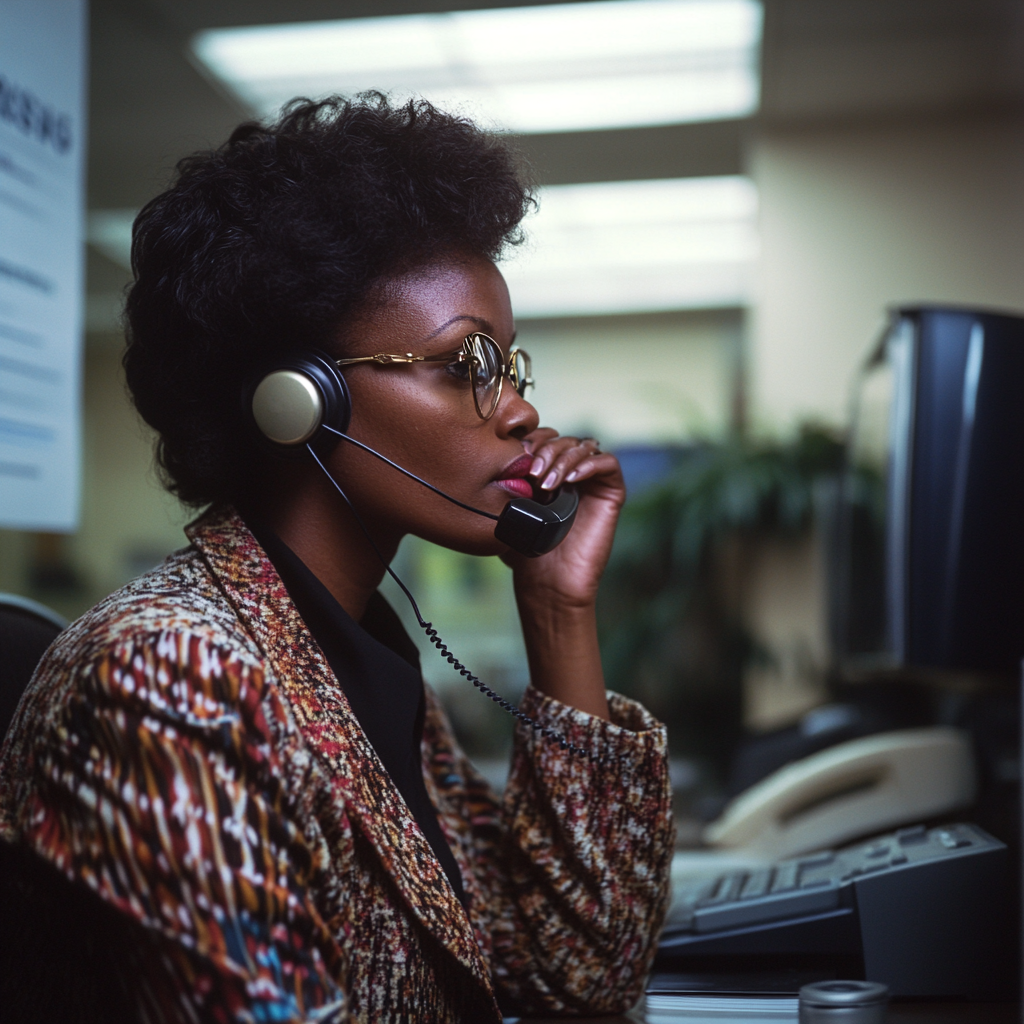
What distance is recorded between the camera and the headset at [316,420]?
789mm

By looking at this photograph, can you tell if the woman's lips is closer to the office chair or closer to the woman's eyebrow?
the woman's eyebrow

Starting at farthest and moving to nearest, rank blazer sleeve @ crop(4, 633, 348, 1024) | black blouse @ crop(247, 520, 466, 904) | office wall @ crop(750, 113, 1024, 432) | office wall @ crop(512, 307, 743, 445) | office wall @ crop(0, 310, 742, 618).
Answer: office wall @ crop(512, 307, 743, 445)
office wall @ crop(0, 310, 742, 618)
office wall @ crop(750, 113, 1024, 432)
black blouse @ crop(247, 520, 466, 904)
blazer sleeve @ crop(4, 633, 348, 1024)

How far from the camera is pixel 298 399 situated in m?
0.78

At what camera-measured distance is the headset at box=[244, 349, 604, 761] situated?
789mm

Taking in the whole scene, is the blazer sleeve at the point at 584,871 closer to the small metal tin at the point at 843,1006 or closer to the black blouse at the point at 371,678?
the black blouse at the point at 371,678

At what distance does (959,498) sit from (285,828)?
3.07 feet

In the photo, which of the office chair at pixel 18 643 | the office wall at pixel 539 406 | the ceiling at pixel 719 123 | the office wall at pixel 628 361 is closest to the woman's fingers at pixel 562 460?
the office chair at pixel 18 643

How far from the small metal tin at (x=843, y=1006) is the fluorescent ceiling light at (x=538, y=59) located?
221cm

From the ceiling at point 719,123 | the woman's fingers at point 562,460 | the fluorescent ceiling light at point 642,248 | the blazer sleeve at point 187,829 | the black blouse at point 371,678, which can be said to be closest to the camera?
the blazer sleeve at point 187,829

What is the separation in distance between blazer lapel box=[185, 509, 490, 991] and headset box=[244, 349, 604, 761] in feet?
0.31

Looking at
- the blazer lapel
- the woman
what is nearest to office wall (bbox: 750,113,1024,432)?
the woman

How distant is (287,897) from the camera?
0.57 metres

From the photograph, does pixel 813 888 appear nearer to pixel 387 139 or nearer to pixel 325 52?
pixel 387 139

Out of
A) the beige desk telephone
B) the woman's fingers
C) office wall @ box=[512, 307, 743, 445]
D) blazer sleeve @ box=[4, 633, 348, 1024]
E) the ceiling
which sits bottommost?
the beige desk telephone
